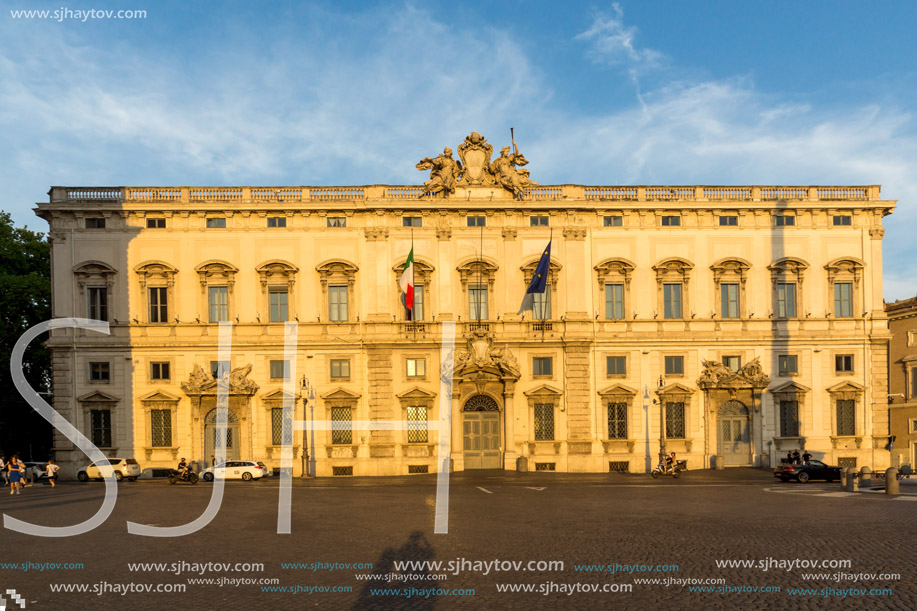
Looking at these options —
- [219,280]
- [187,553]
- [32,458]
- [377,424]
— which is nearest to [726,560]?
[187,553]

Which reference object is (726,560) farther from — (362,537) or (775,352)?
(775,352)

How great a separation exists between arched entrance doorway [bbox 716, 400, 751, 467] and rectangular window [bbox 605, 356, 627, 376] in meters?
6.67

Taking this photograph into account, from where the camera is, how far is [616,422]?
151 ft

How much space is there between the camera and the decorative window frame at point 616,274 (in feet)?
154

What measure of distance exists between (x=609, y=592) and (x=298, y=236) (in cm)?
3705

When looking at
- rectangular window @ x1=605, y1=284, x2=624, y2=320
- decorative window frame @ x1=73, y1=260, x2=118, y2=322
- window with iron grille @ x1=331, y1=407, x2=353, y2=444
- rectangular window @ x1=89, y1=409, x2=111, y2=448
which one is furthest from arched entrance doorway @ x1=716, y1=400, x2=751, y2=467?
decorative window frame @ x1=73, y1=260, x2=118, y2=322

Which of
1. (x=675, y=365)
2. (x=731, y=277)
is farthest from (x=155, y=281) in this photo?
(x=731, y=277)

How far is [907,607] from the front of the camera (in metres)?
12.5

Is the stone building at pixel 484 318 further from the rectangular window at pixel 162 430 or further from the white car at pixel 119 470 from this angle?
the white car at pixel 119 470

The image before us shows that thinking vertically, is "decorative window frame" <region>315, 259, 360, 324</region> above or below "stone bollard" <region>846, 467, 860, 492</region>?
above

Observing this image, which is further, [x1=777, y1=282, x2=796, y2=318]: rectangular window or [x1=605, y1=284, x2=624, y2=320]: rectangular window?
[x1=777, y1=282, x2=796, y2=318]: rectangular window

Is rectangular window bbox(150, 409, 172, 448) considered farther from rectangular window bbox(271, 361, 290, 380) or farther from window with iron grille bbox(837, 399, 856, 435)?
window with iron grille bbox(837, 399, 856, 435)

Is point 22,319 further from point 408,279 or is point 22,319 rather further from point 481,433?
point 481,433

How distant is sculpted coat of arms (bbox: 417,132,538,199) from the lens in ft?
153
